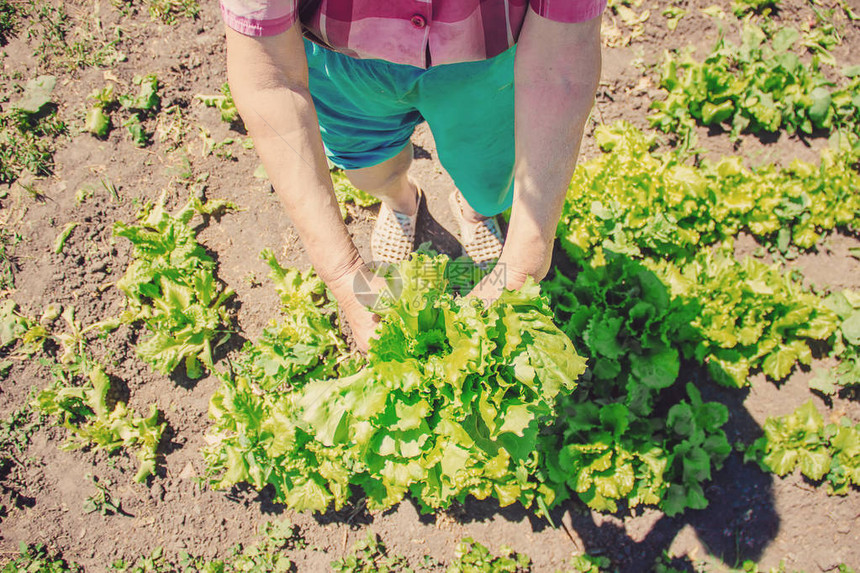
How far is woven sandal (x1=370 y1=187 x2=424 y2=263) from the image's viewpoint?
3896mm

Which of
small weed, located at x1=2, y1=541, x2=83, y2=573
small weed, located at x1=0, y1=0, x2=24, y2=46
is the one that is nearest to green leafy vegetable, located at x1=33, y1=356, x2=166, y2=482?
small weed, located at x1=2, y1=541, x2=83, y2=573

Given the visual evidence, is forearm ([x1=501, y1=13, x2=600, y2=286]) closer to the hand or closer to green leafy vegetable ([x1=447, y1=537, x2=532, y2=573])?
the hand

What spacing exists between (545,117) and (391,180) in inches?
62.9

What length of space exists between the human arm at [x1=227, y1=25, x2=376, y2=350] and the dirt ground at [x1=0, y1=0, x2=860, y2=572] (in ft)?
6.66

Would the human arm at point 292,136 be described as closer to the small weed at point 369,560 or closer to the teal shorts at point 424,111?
the teal shorts at point 424,111

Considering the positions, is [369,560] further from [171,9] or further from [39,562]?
[171,9]

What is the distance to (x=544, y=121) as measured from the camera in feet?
6.17

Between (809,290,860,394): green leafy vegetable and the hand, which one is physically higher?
the hand

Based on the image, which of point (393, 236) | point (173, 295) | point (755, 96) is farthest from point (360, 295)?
point (755, 96)

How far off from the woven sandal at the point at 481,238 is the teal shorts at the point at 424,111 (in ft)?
2.49

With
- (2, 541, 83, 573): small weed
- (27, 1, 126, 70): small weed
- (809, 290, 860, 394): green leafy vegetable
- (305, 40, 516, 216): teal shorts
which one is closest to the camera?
(305, 40, 516, 216): teal shorts

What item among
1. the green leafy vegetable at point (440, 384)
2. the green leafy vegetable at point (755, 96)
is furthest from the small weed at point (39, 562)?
the green leafy vegetable at point (755, 96)

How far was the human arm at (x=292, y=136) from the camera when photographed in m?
1.75

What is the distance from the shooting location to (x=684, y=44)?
4.58 metres
